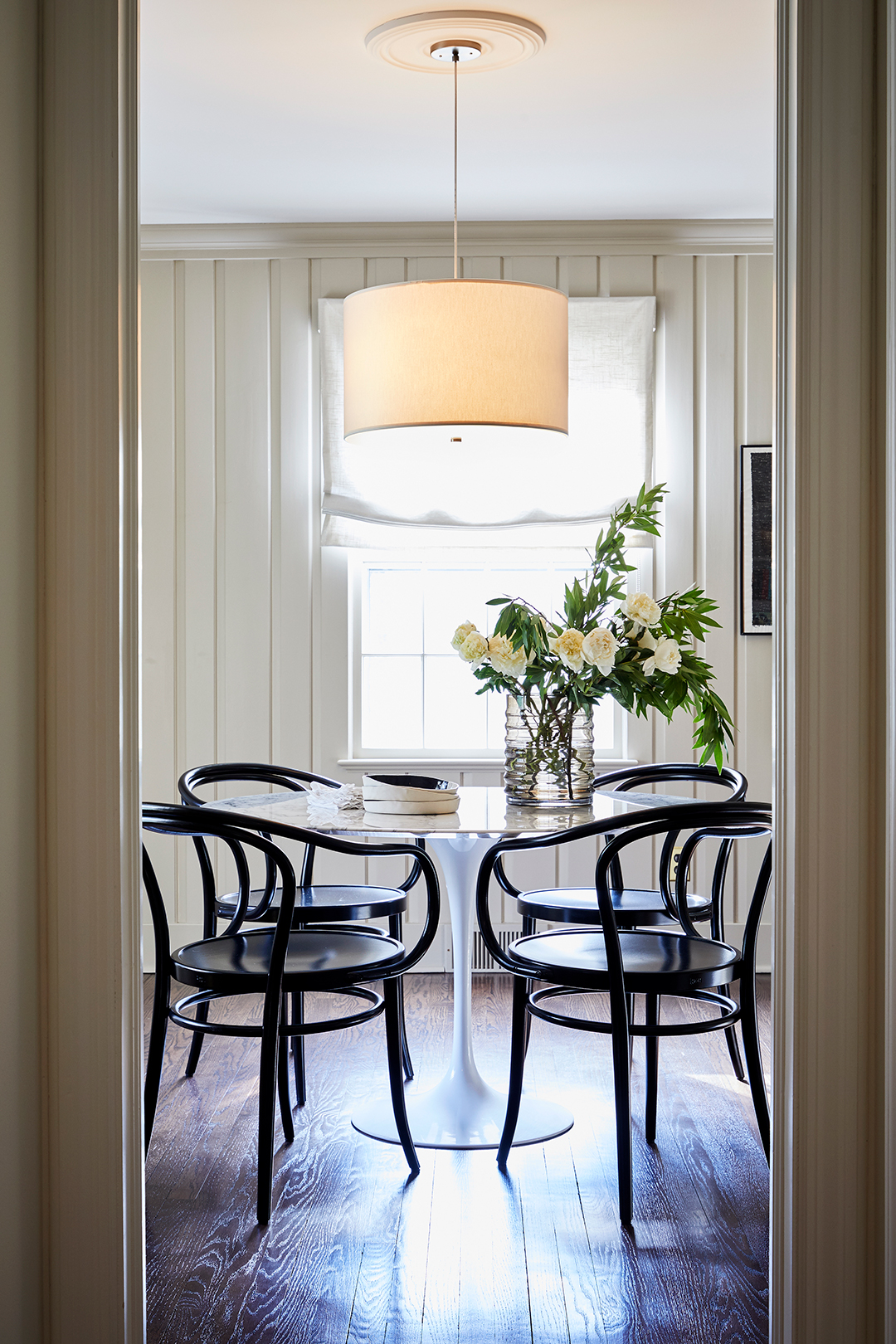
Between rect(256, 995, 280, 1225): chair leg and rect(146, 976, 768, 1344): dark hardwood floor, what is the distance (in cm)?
6

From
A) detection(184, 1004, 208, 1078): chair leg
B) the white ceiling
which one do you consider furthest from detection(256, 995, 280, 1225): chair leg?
the white ceiling

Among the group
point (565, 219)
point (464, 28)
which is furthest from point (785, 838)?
point (565, 219)

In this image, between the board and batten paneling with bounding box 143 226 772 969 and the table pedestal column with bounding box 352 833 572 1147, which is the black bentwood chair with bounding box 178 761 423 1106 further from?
the board and batten paneling with bounding box 143 226 772 969

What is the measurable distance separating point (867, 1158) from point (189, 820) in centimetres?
143

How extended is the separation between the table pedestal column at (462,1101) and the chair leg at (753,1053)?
0.48 m

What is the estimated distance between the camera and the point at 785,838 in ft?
5.63

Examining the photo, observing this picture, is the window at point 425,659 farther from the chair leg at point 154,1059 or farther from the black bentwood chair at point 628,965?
the chair leg at point 154,1059

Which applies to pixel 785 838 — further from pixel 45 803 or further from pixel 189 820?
pixel 189 820

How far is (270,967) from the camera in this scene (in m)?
2.48

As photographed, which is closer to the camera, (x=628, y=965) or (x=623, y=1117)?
(x=623, y=1117)

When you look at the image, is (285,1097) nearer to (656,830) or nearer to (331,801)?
(331,801)

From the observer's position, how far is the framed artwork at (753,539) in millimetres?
4590

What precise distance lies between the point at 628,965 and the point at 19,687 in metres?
1.54

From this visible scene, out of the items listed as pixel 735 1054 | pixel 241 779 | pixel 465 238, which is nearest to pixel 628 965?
pixel 735 1054
